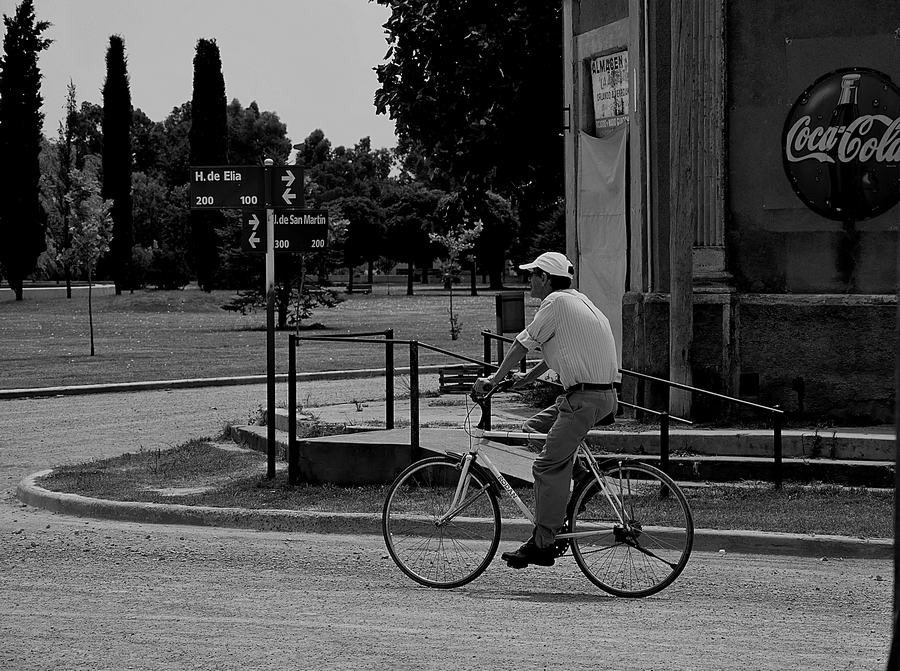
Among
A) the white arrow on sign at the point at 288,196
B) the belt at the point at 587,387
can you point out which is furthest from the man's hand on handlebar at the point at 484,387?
the white arrow on sign at the point at 288,196

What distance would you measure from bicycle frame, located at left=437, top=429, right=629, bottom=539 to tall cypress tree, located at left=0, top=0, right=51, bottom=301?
197 ft

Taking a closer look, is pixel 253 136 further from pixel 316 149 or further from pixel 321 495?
pixel 321 495

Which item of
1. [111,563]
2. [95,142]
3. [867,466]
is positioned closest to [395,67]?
[867,466]

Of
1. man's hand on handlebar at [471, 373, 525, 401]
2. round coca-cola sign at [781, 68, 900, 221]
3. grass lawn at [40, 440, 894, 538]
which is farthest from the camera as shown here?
round coca-cola sign at [781, 68, 900, 221]

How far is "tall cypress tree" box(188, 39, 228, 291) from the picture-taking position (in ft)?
230

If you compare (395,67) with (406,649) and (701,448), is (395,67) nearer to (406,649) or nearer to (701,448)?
(701,448)

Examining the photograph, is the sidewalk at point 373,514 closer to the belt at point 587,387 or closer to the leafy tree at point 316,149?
the belt at point 587,387

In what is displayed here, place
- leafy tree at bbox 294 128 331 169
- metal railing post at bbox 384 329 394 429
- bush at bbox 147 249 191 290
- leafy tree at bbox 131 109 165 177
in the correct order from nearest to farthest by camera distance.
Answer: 1. metal railing post at bbox 384 329 394 429
2. bush at bbox 147 249 191 290
3. leafy tree at bbox 131 109 165 177
4. leafy tree at bbox 294 128 331 169

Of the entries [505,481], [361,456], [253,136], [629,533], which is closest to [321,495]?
[361,456]

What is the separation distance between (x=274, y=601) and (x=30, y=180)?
199 feet

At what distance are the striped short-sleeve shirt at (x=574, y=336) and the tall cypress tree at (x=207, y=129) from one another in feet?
208

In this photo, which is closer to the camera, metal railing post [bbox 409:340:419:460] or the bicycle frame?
the bicycle frame

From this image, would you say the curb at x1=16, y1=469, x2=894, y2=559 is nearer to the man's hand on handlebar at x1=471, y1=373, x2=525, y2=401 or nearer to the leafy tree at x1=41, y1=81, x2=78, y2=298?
the man's hand on handlebar at x1=471, y1=373, x2=525, y2=401

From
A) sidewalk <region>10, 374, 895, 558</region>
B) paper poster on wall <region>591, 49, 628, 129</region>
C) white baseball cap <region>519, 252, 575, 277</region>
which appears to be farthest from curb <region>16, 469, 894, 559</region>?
paper poster on wall <region>591, 49, 628, 129</region>
